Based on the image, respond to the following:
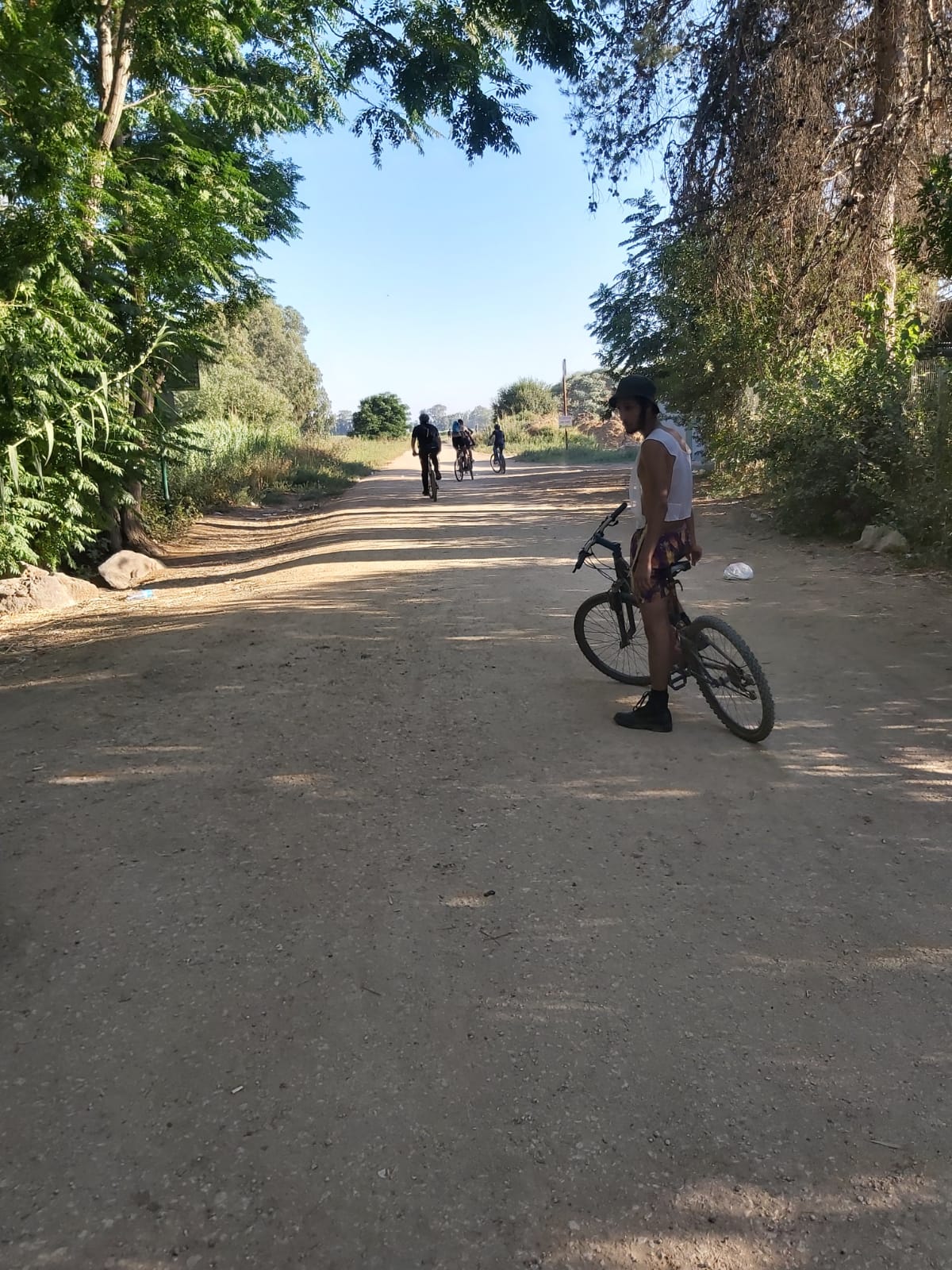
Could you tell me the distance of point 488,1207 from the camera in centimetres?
194

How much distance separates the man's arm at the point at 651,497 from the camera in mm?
4195

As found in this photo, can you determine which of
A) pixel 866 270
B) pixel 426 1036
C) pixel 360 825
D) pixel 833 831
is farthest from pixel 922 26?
pixel 426 1036

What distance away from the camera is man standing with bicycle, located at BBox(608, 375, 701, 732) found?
4.24m

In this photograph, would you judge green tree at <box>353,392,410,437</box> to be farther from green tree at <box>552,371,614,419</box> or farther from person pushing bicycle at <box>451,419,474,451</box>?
person pushing bicycle at <box>451,419,474,451</box>

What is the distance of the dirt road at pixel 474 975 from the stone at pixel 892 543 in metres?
3.08

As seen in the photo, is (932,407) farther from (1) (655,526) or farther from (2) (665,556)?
(1) (655,526)

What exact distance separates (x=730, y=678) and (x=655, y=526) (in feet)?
2.97

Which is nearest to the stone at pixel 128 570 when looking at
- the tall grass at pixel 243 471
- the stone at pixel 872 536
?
the tall grass at pixel 243 471

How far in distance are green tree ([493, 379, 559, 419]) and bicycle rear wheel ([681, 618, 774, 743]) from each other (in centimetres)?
7192

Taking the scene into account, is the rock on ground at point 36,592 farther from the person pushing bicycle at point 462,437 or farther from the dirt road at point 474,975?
the person pushing bicycle at point 462,437

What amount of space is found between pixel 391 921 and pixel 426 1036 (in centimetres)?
59

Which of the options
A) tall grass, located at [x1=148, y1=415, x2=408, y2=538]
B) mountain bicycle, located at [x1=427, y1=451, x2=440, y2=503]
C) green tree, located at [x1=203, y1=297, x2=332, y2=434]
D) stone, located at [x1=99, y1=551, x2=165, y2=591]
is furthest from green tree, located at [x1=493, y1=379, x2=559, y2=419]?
stone, located at [x1=99, y1=551, x2=165, y2=591]

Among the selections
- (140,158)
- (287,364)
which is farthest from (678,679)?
(287,364)

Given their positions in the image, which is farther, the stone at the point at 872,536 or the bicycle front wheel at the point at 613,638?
the stone at the point at 872,536
